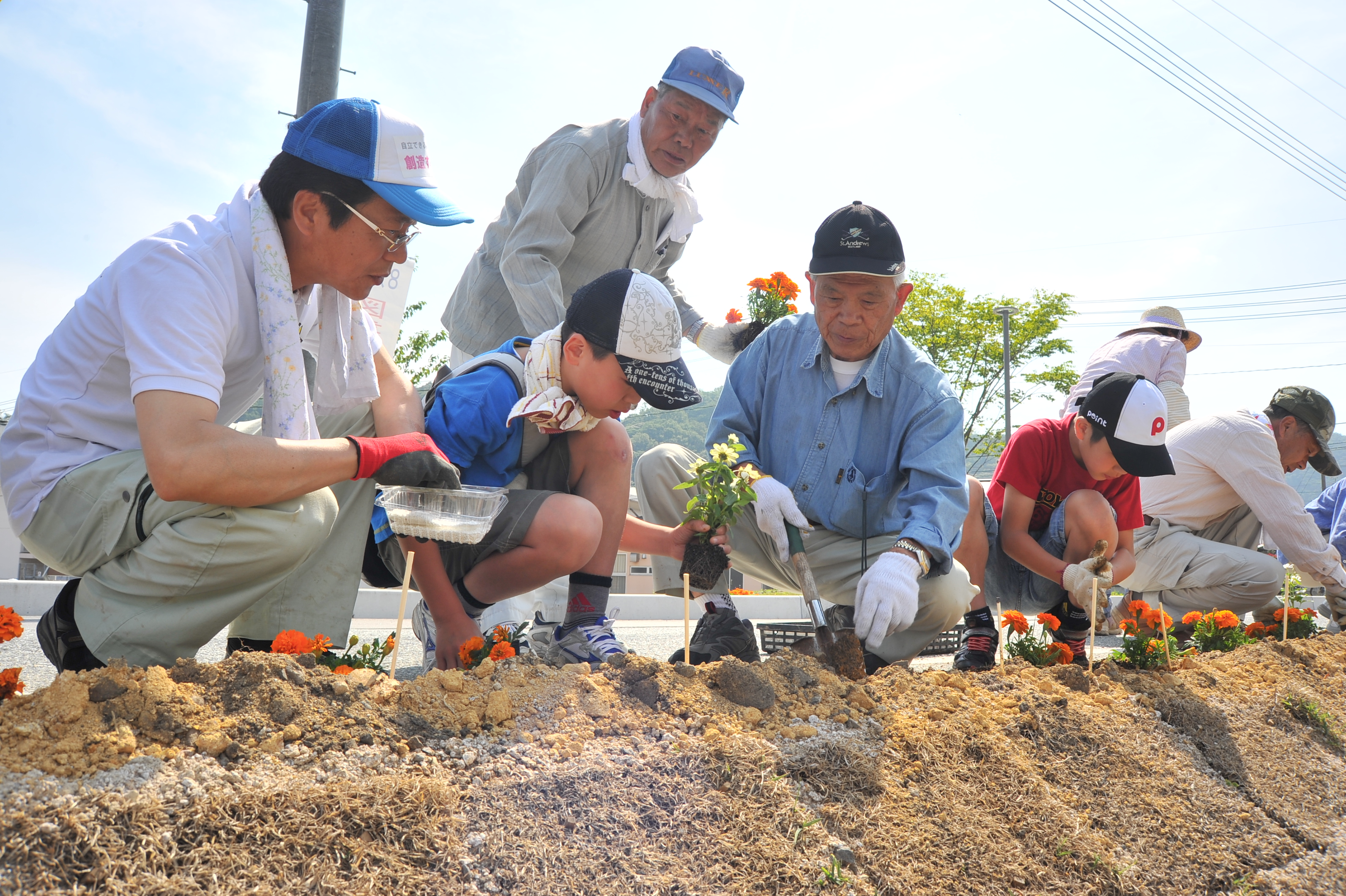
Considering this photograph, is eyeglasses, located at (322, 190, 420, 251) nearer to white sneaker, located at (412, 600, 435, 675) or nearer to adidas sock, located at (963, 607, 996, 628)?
white sneaker, located at (412, 600, 435, 675)

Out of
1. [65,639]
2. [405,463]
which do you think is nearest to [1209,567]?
[405,463]

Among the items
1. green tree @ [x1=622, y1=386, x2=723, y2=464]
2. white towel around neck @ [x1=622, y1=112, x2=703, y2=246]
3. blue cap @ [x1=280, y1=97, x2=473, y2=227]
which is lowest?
green tree @ [x1=622, y1=386, x2=723, y2=464]

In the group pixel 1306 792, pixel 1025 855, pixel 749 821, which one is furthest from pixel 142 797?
pixel 1306 792

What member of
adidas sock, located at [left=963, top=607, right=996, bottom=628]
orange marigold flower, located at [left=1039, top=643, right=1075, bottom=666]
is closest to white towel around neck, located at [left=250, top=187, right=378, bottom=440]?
orange marigold flower, located at [left=1039, top=643, right=1075, bottom=666]

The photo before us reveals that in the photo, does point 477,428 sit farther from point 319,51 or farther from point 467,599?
point 319,51

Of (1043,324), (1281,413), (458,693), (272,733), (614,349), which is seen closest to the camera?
(272,733)

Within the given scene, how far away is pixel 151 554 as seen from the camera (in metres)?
2.09

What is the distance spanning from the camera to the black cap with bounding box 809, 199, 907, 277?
3135 mm

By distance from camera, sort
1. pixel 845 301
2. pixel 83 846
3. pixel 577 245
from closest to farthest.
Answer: pixel 83 846 → pixel 845 301 → pixel 577 245

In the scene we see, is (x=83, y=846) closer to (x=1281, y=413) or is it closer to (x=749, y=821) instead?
(x=749, y=821)

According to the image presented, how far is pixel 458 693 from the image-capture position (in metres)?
1.98

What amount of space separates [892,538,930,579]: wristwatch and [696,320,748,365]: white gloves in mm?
1596

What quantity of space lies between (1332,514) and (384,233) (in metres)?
6.77

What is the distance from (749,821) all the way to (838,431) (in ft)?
6.39
